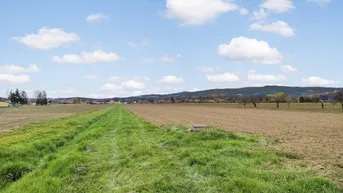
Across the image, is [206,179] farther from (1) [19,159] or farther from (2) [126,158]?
(1) [19,159]

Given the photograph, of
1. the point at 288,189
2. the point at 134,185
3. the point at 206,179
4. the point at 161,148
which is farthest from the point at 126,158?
the point at 288,189

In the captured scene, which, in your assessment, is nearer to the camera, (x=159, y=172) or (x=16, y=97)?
(x=159, y=172)

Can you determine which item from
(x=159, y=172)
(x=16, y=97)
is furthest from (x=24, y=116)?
(x=16, y=97)

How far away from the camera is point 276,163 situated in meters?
10.9

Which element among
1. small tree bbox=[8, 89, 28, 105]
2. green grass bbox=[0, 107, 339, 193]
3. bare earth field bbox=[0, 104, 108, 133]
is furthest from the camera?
small tree bbox=[8, 89, 28, 105]

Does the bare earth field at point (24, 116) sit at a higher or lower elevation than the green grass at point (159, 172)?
lower

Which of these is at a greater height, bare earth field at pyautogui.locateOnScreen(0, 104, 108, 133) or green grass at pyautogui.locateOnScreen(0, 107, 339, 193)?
green grass at pyautogui.locateOnScreen(0, 107, 339, 193)

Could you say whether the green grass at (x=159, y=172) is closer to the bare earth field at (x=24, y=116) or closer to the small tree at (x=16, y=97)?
the bare earth field at (x=24, y=116)

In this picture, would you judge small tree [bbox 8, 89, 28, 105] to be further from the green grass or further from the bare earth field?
the green grass

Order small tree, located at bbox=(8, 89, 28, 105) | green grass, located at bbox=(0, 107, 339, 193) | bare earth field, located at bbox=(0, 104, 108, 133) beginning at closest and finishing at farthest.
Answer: green grass, located at bbox=(0, 107, 339, 193)
bare earth field, located at bbox=(0, 104, 108, 133)
small tree, located at bbox=(8, 89, 28, 105)

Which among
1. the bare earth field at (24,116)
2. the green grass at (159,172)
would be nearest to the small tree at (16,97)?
the bare earth field at (24,116)

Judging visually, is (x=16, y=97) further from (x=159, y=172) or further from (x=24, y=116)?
(x=159, y=172)

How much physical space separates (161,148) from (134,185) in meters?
6.46

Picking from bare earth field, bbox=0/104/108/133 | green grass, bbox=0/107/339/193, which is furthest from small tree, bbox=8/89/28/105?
green grass, bbox=0/107/339/193
